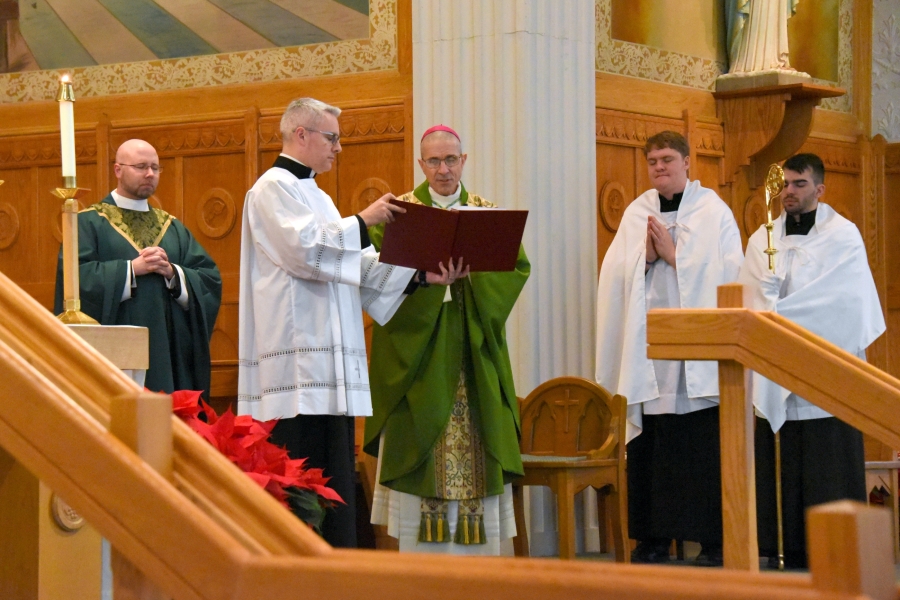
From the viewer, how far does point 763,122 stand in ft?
25.0

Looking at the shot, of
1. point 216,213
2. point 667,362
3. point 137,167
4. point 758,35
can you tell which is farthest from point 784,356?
point 216,213

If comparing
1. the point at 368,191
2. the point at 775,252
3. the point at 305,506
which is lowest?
the point at 305,506

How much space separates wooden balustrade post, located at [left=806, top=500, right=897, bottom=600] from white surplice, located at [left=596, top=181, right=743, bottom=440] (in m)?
4.90

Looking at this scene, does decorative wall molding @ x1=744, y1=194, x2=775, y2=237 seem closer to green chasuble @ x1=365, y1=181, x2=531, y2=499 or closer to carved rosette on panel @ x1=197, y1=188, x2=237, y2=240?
green chasuble @ x1=365, y1=181, x2=531, y2=499

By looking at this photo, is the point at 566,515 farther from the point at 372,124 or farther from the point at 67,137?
the point at 67,137

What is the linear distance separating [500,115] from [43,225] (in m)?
3.33

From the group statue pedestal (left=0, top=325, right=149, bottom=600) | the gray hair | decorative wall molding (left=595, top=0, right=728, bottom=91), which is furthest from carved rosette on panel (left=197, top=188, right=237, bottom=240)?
statue pedestal (left=0, top=325, right=149, bottom=600)

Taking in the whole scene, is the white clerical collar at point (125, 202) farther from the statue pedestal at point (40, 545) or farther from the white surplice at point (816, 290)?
the statue pedestal at point (40, 545)

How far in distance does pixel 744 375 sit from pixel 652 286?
143 inches

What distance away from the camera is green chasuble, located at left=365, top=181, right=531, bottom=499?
5.46m

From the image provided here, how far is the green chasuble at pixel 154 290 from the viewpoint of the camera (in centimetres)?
573

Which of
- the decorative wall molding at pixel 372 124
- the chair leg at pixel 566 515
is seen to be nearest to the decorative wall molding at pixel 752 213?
the decorative wall molding at pixel 372 124

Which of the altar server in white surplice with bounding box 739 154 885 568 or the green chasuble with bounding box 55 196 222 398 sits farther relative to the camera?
the altar server in white surplice with bounding box 739 154 885 568

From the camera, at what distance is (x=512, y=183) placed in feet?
21.0
